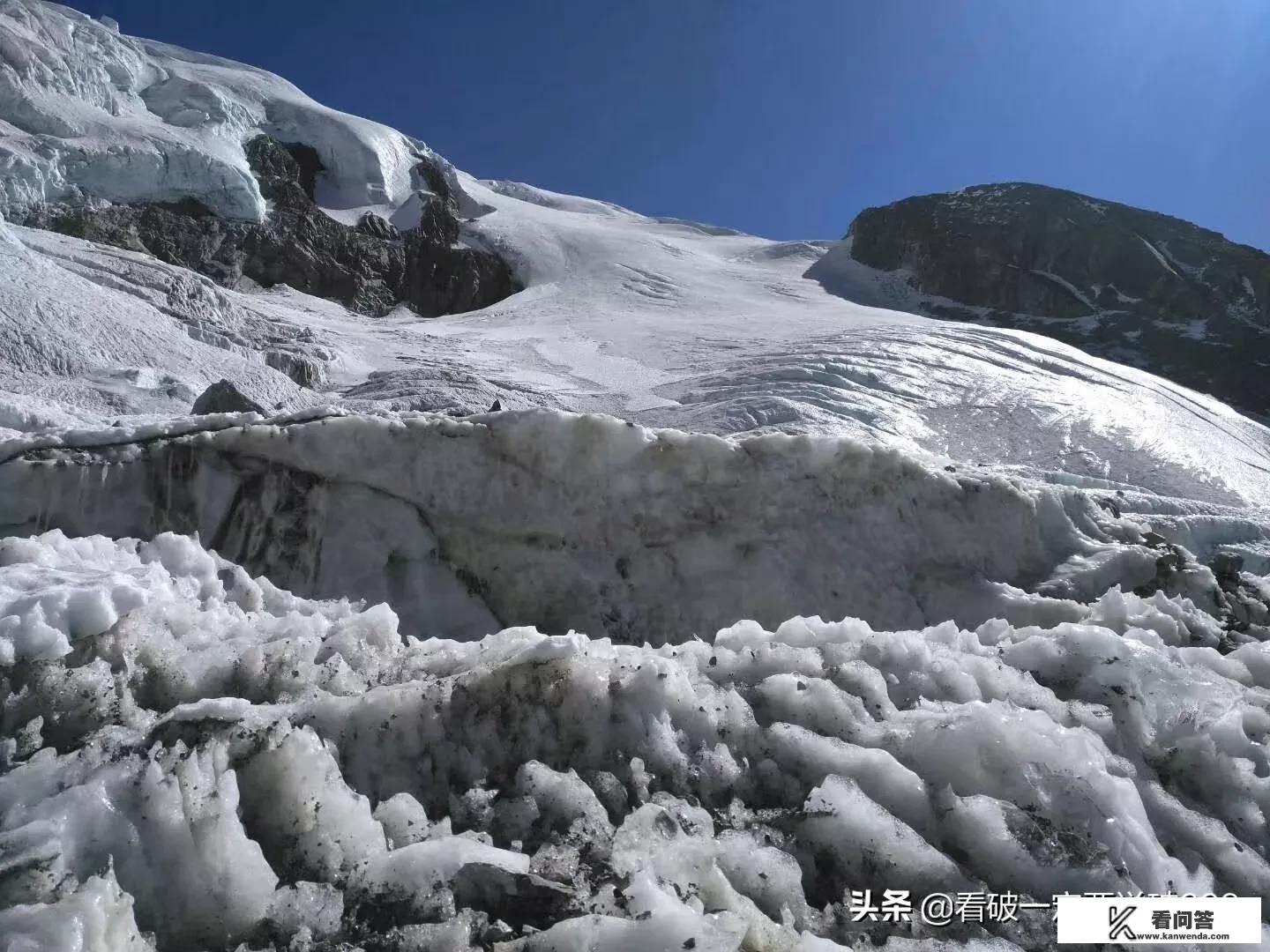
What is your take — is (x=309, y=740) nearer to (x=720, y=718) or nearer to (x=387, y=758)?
(x=387, y=758)

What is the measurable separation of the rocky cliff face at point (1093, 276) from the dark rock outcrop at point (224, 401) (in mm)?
24141

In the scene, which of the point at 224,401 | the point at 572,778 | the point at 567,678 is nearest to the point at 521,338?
the point at 224,401

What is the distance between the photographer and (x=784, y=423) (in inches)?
397

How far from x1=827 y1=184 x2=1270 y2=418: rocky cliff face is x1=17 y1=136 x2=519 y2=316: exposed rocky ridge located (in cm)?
1562

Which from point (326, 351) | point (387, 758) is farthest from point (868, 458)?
point (326, 351)

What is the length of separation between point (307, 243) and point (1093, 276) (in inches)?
1007

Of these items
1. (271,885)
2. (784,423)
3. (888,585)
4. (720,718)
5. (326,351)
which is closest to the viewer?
(271,885)

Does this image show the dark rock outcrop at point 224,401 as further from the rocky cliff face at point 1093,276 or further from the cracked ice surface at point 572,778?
the rocky cliff face at point 1093,276

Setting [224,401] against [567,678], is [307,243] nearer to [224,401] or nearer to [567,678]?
[224,401]

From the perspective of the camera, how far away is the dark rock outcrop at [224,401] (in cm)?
610

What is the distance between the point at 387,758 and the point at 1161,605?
2.32 metres

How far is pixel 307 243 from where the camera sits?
22906 millimetres

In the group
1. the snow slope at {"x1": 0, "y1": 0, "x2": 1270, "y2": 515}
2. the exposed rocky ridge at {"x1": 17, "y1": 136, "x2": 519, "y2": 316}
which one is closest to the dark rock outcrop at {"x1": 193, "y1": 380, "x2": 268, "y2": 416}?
the snow slope at {"x1": 0, "y1": 0, "x2": 1270, "y2": 515}

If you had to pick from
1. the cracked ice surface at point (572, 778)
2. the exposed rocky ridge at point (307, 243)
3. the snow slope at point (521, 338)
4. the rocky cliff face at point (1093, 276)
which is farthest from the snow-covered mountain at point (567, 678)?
the rocky cliff face at point (1093, 276)
